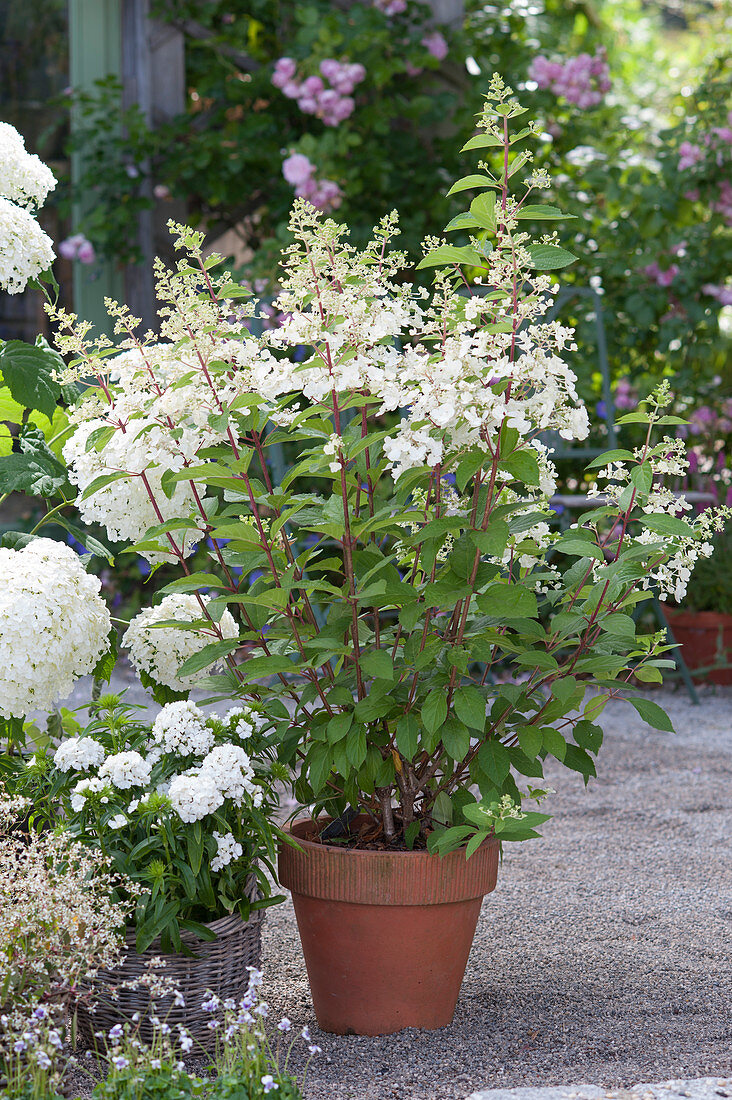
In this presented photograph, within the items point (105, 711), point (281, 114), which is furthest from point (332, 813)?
point (281, 114)

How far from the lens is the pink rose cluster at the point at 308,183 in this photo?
12.8 ft

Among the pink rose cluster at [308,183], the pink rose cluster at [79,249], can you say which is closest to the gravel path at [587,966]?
the pink rose cluster at [308,183]

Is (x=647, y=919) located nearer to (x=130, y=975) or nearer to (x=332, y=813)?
(x=332, y=813)

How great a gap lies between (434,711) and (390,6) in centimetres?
348

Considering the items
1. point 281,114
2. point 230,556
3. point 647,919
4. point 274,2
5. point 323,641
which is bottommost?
point 647,919

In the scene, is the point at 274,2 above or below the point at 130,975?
above

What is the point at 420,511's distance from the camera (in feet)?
4.31

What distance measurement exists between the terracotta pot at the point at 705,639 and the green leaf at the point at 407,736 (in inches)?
101

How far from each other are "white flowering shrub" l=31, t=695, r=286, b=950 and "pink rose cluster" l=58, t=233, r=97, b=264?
2853 millimetres

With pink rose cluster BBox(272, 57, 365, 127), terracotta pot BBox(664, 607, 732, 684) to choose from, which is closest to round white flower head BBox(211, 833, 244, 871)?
terracotta pot BBox(664, 607, 732, 684)

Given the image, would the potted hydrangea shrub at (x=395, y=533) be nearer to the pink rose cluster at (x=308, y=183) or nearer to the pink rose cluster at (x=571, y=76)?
the pink rose cluster at (x=308, y=183)

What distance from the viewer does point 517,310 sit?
1305 mm

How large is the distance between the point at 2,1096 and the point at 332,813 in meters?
0.58

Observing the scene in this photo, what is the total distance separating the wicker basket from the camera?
1.39 meters
